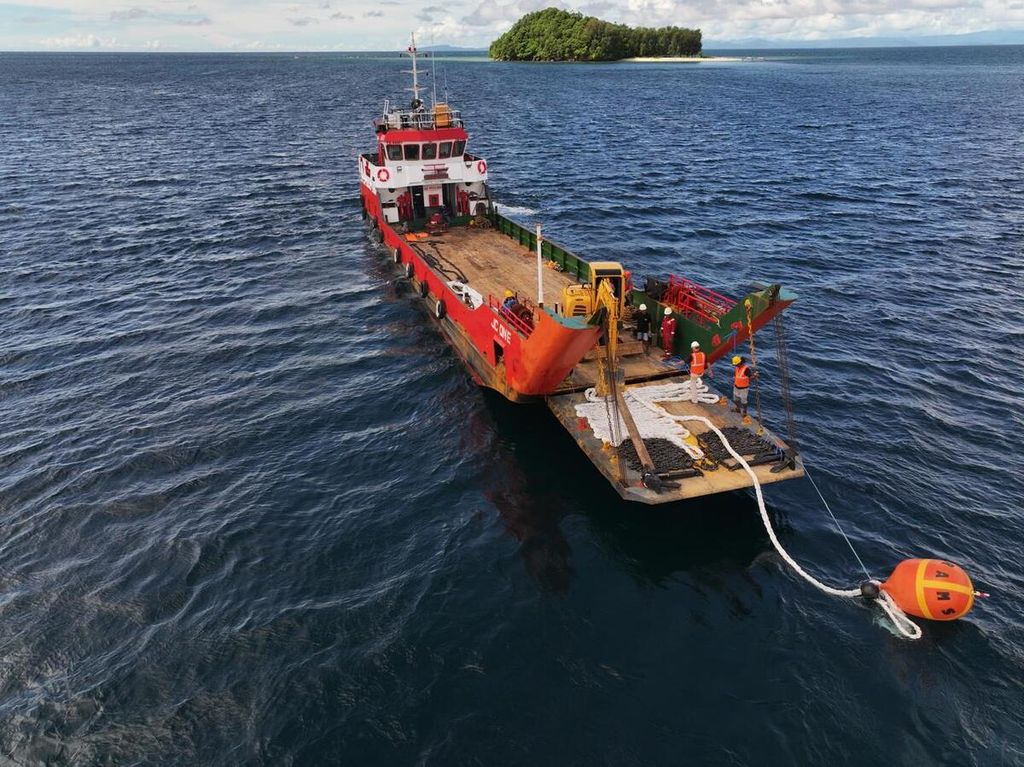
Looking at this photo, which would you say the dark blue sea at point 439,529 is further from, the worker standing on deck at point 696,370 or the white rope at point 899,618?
the worker standing on deck at point 696,370

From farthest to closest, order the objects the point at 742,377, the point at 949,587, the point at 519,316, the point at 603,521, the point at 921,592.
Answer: the point at 519,316
the point at 742,377
the point at 603,521
the point at 921,592
the point at 949,587

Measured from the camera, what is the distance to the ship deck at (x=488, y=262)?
76.7ft

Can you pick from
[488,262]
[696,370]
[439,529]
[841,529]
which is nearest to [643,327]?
[696,370]

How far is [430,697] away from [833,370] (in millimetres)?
18235

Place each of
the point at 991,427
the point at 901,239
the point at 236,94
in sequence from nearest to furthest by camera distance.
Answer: the point at 991,427 → the point at 901,239 → the point at 236,94

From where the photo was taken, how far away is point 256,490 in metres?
16.6

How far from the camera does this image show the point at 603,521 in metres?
15.4

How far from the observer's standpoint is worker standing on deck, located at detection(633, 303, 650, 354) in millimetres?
19703

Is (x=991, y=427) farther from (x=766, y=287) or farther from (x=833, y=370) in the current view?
(x=766, y=287)

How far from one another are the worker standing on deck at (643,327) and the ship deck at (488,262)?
3135 millimetres

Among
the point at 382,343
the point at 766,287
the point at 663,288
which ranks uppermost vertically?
the point at 766,287

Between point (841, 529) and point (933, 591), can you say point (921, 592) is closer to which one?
point (933, 591)

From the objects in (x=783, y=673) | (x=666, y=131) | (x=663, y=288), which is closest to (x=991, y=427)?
(x=663, y=288)

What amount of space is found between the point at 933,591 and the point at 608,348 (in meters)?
8.55
